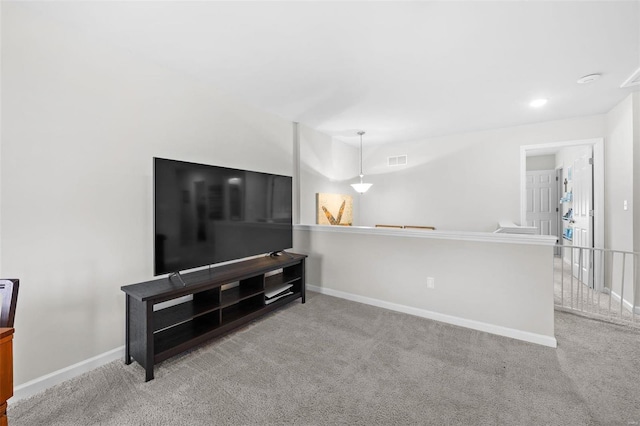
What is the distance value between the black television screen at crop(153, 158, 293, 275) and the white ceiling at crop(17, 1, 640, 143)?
95 cm

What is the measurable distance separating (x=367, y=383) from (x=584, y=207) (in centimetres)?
447

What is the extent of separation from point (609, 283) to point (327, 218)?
391 centimetres

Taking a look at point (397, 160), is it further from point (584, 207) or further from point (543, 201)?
point (543, 201)

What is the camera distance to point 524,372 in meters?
1.96

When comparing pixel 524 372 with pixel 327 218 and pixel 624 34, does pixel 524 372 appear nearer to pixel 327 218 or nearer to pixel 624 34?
pixel 624 34

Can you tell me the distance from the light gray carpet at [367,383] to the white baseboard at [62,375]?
2.3 inches

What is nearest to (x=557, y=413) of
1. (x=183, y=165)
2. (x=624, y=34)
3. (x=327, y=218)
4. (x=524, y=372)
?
(x=524, y=372)

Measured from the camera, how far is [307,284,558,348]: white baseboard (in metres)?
2.36

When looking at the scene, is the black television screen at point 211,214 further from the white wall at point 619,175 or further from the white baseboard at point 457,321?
the white wall at point 619,175

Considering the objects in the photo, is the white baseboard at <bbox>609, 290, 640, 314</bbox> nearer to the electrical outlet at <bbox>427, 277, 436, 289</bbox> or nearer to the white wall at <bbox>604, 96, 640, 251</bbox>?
the white wall at <bbox>604, 96, 640, 251</bbox>

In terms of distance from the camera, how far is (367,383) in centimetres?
185

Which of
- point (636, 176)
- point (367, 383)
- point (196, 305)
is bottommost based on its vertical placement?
point (367, 383)

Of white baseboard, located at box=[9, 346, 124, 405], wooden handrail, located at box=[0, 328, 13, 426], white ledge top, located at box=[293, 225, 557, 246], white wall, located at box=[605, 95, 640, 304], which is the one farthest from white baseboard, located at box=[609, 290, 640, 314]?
white baseboard, located at box=[9, 346, 124, 405]

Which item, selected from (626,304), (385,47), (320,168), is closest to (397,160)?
(320,168)
